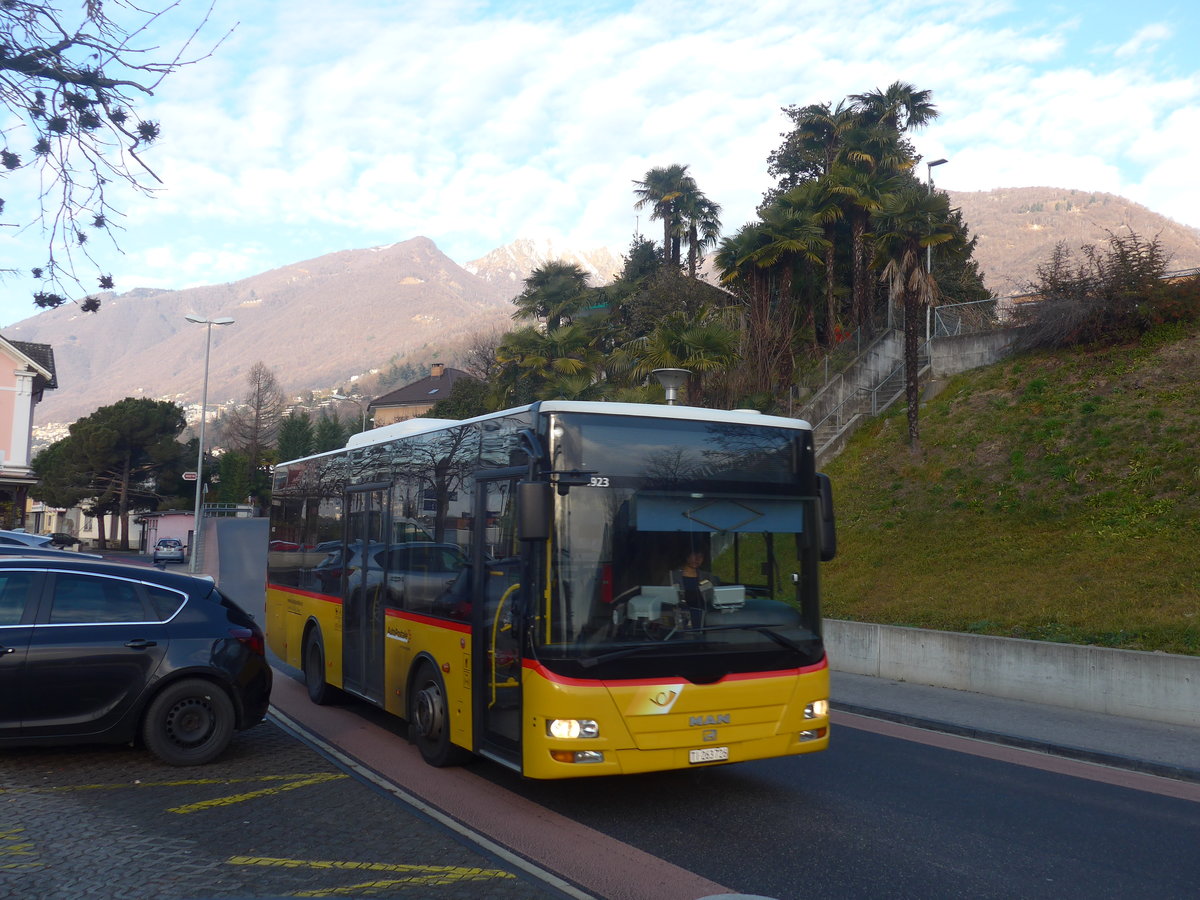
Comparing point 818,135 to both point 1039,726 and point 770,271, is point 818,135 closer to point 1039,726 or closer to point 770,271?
point 770,271

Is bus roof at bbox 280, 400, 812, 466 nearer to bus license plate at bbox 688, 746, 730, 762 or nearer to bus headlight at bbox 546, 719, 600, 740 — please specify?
bus headlight at bbox 546, 719, 600, 740

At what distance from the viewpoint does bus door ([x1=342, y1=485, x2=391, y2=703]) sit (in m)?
9.84

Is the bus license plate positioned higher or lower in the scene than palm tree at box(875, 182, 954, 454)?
lower

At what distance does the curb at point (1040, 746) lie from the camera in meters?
8.95

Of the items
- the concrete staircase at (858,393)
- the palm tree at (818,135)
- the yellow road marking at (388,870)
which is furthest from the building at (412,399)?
the yellow road marking at (388,870)

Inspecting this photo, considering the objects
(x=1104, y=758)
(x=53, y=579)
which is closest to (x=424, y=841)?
(x=53, y=579)

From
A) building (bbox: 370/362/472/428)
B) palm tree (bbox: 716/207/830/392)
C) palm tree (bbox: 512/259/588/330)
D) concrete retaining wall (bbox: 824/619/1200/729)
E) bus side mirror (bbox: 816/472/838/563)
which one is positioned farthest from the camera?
building (bbox: 370/362/472/428)

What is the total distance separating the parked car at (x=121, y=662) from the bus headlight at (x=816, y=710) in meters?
4.71

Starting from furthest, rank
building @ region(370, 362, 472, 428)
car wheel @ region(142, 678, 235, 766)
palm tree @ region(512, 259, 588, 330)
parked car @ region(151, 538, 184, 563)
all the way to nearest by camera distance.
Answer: building @ region(370, 362, 472, 428)
parked car @ region(151, 538, 184, 563)
palm tree @ region(512, 259, 588, 330)
car wheel @ region(142, 678, 235, 766)

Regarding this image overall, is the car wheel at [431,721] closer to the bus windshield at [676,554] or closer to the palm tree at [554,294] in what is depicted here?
the bus windshield at [676,554]

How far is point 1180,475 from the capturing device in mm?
18656

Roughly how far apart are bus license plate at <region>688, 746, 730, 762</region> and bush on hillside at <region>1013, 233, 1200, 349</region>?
72.4 feet

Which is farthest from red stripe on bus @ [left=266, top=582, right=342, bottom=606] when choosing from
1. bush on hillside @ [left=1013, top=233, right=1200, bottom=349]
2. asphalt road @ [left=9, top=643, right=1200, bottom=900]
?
bush on hillside @ [left=1013, top=233, right=1200, bottom=349]

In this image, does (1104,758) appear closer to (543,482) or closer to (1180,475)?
(543,482)
